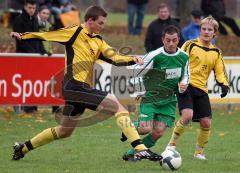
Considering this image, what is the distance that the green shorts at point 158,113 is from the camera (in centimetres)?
1097

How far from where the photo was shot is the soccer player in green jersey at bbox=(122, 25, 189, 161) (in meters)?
10.9

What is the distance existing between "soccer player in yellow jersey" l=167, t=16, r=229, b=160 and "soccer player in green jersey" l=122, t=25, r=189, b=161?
0.98 feet

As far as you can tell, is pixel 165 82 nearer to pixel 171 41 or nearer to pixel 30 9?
pixel 171 41

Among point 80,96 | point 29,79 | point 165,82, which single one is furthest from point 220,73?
point 29,79

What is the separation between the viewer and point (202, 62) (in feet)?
37.9

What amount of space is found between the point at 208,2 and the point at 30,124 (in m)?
8.94

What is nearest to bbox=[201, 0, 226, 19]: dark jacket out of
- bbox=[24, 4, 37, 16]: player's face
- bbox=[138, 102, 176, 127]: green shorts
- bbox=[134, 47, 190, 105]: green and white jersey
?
bbox=[24, 4, 37, 16]: player's face

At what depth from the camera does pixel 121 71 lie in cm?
1697

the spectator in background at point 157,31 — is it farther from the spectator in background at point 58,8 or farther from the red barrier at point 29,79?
the spectator in background at point 58,8

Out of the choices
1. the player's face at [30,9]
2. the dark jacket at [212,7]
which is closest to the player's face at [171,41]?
the player's face at [30,9]

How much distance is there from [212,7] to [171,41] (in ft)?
39.3

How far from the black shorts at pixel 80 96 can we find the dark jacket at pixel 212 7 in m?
12.6

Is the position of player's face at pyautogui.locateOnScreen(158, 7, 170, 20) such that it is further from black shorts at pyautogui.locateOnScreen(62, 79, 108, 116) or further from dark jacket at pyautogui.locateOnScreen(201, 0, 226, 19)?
black shorts at pyautogui.locateOnScreen(62, 79, 108, 116)

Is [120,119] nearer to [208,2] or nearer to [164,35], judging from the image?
[164,35]
